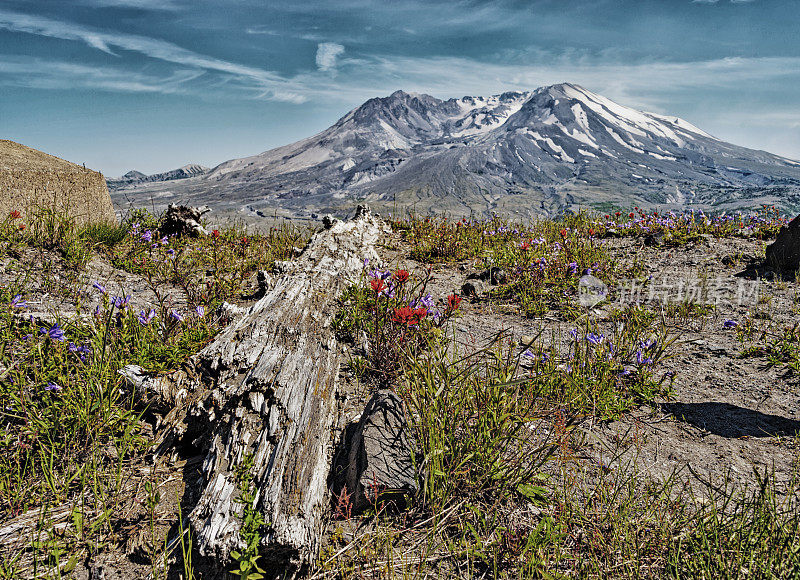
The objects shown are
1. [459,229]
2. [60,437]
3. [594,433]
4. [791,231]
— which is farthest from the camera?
[459,229]

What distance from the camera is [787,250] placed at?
7.03 metres

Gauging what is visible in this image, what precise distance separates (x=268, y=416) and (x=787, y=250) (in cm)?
905

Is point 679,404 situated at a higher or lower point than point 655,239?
lower

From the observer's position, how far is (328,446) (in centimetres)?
250

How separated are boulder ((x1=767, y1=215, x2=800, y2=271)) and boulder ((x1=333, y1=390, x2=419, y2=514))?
26.8 feet

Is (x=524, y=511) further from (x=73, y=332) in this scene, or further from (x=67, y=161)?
(x=67, y=161)

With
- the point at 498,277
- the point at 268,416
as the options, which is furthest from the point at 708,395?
the point at 268,416

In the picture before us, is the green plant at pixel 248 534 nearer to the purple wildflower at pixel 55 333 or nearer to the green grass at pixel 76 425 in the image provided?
the green grass at pixel 76 425

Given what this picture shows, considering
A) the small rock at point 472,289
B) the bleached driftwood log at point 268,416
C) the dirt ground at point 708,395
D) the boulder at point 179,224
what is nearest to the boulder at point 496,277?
the small rock at point 472,289

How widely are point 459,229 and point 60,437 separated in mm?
8515

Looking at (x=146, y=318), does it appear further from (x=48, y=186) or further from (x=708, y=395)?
(x=48, y=186)

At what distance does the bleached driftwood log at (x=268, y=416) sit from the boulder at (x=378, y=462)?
14 centimetres

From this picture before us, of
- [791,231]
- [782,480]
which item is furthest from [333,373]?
[791,231]

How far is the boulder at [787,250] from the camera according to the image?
6891 mm
